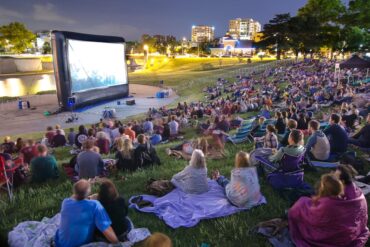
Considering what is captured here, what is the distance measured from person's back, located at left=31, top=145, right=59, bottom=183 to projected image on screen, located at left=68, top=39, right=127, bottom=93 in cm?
2003

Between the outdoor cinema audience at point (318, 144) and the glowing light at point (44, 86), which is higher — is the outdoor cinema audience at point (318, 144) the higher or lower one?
the higher one

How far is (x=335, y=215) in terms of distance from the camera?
4.10 m

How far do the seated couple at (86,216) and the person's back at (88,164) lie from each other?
9.76 feet

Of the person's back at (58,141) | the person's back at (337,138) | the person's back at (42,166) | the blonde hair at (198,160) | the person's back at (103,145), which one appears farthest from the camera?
the person's back at (58,141)

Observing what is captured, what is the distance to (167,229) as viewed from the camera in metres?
5.33

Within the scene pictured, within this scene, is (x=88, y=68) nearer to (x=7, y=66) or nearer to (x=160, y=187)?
(x=160, y=187)

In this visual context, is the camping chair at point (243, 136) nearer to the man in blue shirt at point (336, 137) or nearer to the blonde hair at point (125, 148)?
the man in blue shirt at point (336, 137)

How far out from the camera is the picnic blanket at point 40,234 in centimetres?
459

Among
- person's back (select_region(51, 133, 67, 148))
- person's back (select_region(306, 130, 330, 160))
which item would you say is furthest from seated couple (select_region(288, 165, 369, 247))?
person's back (select_region(51, 133, 67, 148))

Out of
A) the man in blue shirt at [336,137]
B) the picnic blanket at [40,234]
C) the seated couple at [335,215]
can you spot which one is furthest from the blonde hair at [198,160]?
the man in blue shirt at [336,137]

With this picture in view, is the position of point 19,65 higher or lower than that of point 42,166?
higher

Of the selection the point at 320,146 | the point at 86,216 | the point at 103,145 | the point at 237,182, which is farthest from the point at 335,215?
the point at 103,145

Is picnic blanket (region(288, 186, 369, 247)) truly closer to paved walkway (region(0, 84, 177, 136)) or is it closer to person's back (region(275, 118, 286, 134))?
person's back (region(275, 118, 286, 134))

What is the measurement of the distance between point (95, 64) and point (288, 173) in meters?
26.9
